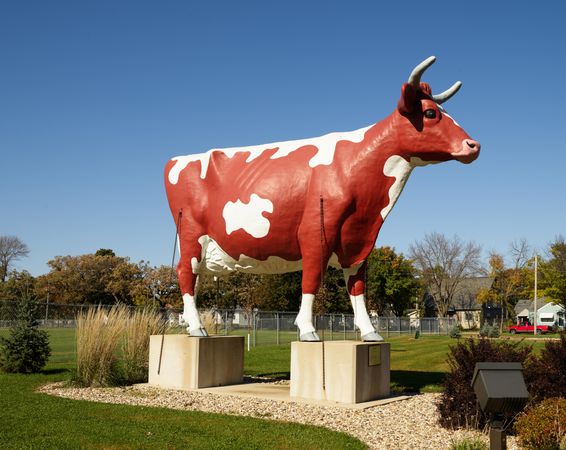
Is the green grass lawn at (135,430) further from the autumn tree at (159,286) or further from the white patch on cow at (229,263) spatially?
the autumn tree at (159,286)

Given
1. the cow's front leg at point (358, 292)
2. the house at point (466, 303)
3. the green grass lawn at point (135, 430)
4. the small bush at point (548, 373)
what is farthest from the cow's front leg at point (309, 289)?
the house at point (466, 303)

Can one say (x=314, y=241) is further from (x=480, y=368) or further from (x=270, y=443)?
(x=480, y=368)

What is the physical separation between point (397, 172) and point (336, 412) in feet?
11.8

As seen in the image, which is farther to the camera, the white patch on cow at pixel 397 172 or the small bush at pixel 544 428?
the white patch on cow at pixel 397 172

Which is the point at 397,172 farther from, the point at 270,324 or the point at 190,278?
the point at 270,324

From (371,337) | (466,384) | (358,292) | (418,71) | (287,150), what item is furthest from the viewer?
(287,150)

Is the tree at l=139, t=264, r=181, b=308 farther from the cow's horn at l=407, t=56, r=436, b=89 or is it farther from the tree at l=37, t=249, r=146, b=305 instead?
the cow's horn at l=407, t=56, r=436, b=89

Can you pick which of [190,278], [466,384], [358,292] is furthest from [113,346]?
[466,384]

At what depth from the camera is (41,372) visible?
1285 centimetres

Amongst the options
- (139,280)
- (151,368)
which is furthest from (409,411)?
(139,280)

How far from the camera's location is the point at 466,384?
7457mm

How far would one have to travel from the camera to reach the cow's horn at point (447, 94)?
29.8 feet

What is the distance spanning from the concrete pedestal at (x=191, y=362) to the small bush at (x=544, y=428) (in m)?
5.54

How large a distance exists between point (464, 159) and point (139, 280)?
48.3 meters
